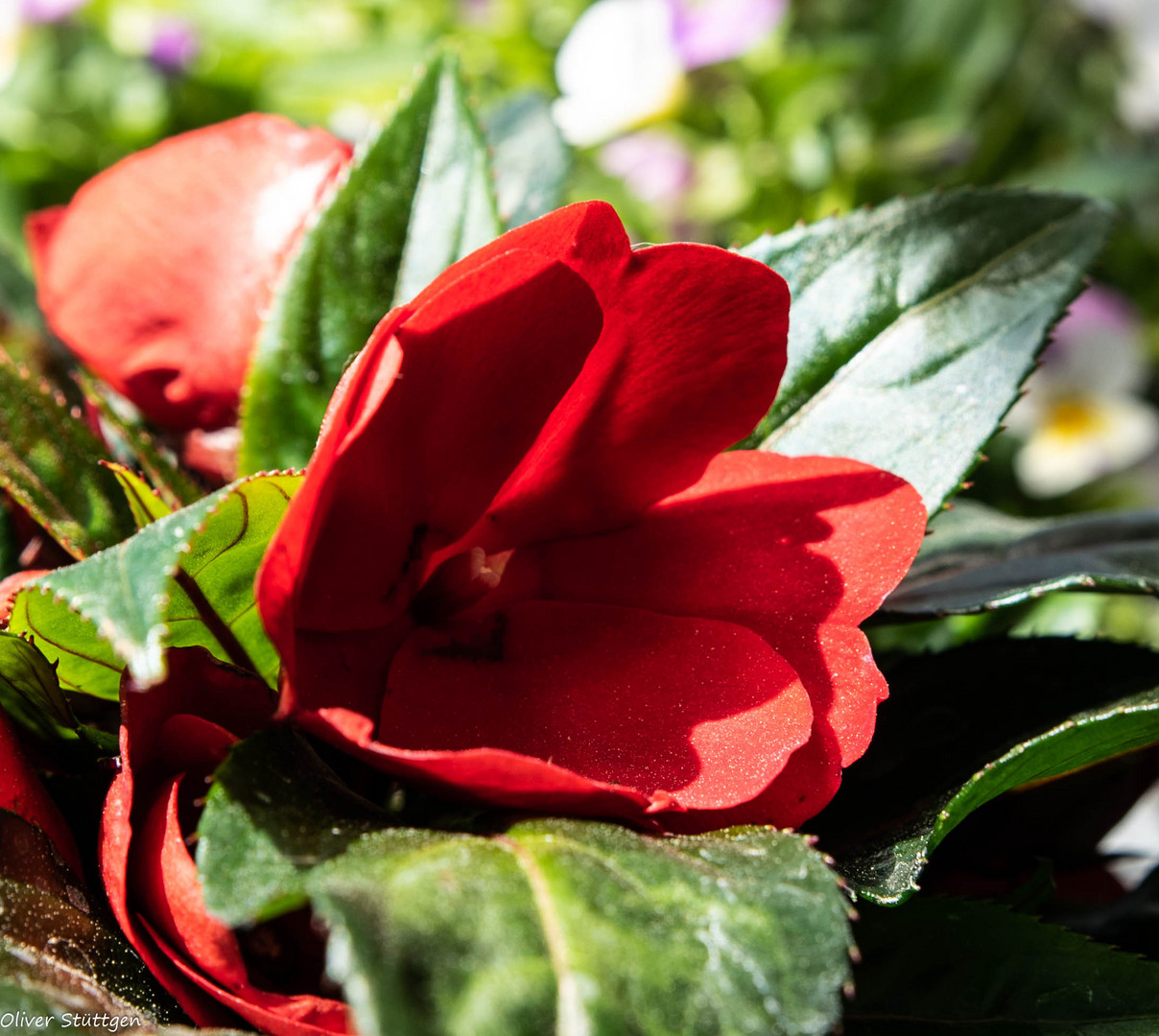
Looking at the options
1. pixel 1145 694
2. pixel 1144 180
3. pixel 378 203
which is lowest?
pixel 1144 180

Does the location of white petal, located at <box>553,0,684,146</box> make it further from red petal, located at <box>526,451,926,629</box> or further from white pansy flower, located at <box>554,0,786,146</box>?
red petal, located at <box>526,451,926,629</box>

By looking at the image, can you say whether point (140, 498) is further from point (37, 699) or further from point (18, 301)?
point (18, 301)

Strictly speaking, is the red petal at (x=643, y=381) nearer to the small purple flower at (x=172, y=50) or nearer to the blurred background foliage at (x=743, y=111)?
the blurred background foliage at (x=743, y=111)

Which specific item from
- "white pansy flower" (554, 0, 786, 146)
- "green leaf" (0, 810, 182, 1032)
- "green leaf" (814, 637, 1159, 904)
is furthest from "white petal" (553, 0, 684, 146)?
"green leaf" (0, 810, 182, 1032)

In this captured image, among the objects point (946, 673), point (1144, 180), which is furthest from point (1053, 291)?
point (1144, 180)

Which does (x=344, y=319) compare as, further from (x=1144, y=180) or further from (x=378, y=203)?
(x=1144, y=180)

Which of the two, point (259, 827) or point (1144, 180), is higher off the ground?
point (259, 827)
